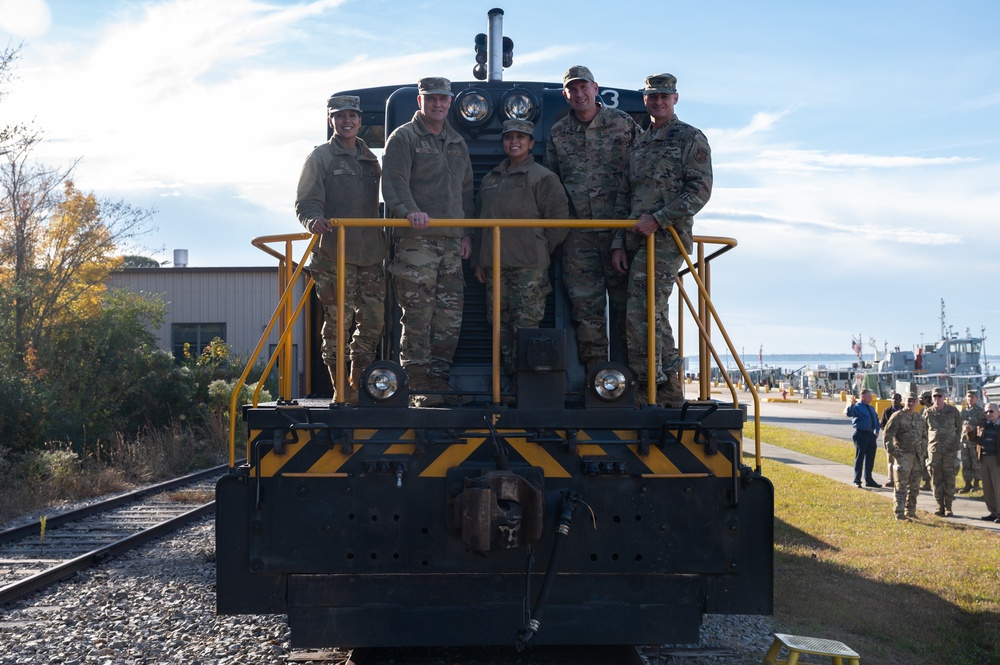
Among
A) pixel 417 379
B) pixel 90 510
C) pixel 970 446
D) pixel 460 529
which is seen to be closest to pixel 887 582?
pixel 417 379

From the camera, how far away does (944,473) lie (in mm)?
11508

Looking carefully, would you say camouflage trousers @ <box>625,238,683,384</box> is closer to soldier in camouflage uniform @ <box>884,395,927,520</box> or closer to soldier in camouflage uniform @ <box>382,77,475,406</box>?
soldier in camouflage uniform @ <box>382,77,475,406</box>

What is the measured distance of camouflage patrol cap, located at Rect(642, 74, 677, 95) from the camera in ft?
17.7

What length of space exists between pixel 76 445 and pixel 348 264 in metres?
11.9

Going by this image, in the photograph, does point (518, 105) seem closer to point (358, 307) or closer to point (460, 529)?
point (358, 307)

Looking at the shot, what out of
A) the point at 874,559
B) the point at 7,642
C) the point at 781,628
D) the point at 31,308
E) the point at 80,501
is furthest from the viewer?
the point at 31,308

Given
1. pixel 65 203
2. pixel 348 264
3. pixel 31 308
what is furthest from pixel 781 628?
pixel 65 203

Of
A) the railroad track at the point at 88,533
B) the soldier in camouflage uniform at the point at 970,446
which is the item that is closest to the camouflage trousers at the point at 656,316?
the railroad track at the point at 88,533

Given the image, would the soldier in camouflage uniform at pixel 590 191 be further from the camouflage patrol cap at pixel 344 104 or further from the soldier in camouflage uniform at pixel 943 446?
the soldier in camouflage uniform at pixel 943 446

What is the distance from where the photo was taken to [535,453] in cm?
433

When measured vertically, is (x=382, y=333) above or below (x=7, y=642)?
above

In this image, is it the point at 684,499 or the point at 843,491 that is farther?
the point at 843,491

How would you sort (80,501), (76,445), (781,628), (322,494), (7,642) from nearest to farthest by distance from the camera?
(322,494) < (7,642) < (781,628) < (80,501) < (76,445)

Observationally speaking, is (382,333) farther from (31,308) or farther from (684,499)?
(31,308)
